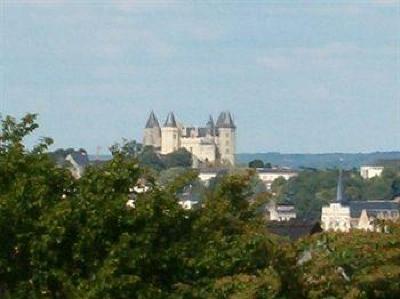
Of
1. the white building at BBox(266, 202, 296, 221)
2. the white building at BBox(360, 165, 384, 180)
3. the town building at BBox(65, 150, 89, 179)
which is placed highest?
the town building at BBox(65, 150, 89, 179)

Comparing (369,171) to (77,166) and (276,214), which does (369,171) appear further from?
(77,166)

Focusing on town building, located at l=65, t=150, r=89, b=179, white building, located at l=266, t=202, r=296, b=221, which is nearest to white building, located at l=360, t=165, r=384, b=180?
white building, located at l=266, t=202, r=296, b=221

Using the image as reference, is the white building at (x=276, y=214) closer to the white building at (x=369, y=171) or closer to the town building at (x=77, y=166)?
the town building at (x=77, y=166)

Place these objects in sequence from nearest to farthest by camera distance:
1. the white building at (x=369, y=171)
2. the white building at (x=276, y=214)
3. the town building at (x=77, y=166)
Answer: the town building at (x=77, y=166)
the white building at (x=276, y=214)
the white building at (x=369, y=171)

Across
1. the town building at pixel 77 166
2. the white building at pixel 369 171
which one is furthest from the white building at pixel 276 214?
the white building at pixel 369 171

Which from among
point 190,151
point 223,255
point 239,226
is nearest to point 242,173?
point 239,226

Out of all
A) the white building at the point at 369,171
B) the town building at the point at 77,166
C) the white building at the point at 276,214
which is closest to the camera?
the town building at the point at 77,166

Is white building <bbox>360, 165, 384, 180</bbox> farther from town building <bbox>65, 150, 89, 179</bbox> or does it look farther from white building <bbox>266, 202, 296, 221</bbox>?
town building <bbox>65, 150, 89, 179</bbox>

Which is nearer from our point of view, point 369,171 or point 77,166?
point 77,166

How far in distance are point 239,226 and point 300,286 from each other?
1941mm

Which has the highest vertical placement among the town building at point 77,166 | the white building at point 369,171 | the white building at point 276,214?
the town building at point 77,166

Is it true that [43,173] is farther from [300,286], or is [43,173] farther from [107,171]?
[300,286]

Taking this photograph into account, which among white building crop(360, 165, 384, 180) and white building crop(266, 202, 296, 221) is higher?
white building crop(360, 165, 384, 180)

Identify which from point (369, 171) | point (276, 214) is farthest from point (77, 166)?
point (369, 171)
